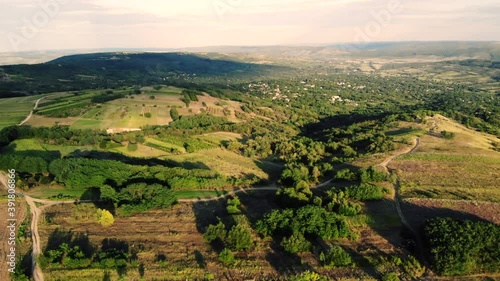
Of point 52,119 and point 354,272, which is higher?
point 52,119

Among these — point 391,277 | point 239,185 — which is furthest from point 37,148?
point 391,277

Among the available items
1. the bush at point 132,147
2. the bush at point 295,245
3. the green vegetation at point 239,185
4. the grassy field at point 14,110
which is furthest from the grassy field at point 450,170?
the grassy field at point 14,110

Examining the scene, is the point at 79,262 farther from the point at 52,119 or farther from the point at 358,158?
the point at 52,119

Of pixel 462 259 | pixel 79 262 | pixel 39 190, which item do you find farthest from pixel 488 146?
pixel 39 190

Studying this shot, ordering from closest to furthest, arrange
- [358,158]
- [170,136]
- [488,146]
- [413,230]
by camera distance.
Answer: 1. [413,230]
2. [358,158]
3. [488,146]
4. [170,136]

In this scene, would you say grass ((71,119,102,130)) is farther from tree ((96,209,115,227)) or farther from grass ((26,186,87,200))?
tree ((96,209,115,227))

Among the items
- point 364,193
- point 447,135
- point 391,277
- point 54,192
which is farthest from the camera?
point 447,135

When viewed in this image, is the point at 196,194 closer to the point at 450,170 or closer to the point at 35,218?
the point at 35,218
